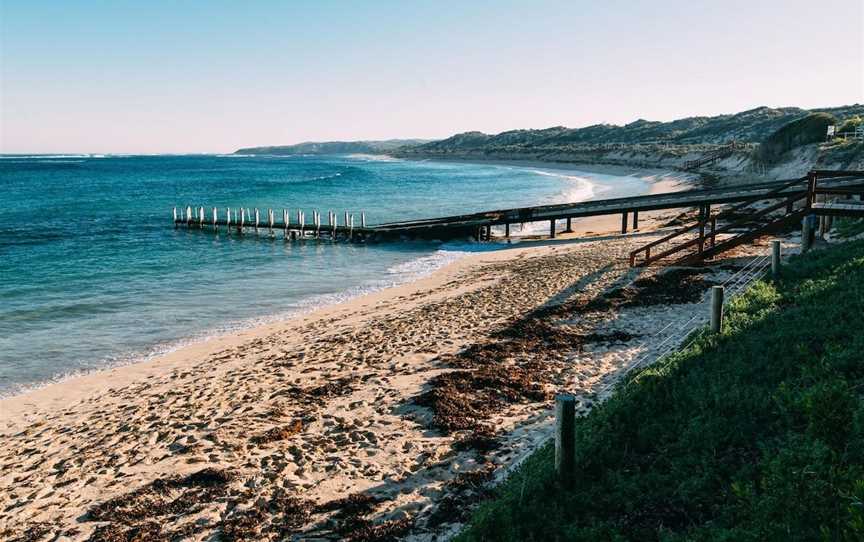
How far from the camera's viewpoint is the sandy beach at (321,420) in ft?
25.0

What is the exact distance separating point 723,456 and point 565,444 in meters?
1.69

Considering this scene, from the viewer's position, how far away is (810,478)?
16.9 feet

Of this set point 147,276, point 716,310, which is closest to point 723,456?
point 716,310

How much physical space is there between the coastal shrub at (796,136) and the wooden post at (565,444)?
51993mm

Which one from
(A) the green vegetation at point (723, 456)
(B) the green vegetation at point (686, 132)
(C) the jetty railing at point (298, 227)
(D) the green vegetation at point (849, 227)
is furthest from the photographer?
(B) the green vegetation at point (686, 132)

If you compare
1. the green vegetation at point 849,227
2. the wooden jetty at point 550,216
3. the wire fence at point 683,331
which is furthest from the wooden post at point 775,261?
the wooden jetty at point 550,216

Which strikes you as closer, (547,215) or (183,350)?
(183,350)

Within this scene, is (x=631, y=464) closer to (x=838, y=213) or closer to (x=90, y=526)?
(x=90, y=526)

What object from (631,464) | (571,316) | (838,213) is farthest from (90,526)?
(838,213)

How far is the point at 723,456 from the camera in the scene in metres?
6.36

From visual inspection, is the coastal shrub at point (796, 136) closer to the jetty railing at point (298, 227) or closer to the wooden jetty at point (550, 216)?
the wooden jetty at point (550, 216)

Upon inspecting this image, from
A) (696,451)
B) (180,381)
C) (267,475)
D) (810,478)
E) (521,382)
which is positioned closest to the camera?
(810,478)

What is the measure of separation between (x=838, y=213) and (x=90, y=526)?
63.8 ft

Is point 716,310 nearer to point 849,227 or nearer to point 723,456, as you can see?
point 723,456
